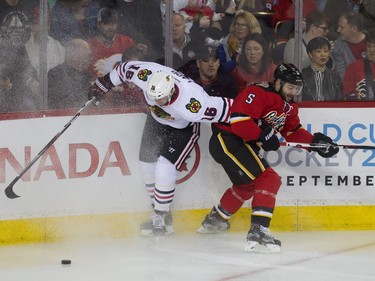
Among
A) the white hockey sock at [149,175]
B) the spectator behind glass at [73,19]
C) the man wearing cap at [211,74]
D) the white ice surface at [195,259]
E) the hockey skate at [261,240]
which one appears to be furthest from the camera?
the man wearing cap at [211,74]

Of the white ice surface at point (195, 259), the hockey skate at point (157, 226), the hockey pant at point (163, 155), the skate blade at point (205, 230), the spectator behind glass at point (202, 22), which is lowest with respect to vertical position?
the white ice surface at point (195, 259)

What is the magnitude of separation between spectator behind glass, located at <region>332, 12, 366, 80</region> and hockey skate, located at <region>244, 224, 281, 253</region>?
1.23 meters

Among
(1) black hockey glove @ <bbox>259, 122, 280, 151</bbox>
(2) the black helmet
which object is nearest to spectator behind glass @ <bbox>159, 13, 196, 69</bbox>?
(2) the black helmet

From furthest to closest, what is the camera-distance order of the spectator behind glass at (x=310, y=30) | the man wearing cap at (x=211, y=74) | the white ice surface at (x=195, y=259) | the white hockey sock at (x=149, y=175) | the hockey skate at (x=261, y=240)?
the spectator behind glass at (x=310, y=30) < the man wearing cap at (x=211, y=74) < the white hockey sock at (x=149, y=175) < the hockey skate at (x=261, y=240) < the white ice surface at (x=195, y=259)

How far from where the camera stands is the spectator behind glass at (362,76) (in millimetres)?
6695

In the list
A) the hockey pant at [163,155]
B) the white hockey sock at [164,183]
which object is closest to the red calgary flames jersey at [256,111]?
the hockey pant at [163,155]

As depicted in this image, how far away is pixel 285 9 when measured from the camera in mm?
6594

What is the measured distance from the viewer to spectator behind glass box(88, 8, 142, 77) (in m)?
6.34

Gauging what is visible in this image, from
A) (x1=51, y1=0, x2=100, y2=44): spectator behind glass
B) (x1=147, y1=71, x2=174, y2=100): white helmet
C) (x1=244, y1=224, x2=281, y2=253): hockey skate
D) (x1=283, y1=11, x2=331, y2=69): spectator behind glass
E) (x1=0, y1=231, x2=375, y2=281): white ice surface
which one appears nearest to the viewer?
(x1=0, y1=231, x2=375, y2=281): white ice surface

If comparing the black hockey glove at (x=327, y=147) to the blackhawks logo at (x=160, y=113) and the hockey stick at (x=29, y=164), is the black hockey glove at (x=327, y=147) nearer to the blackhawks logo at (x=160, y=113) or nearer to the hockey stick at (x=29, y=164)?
the blackhawks logo at (x=160, y=113)

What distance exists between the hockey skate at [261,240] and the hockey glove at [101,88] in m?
1.12

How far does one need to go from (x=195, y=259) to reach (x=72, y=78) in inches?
50.7

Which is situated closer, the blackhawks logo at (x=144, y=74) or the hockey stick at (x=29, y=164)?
the hockey stick at (x=29, y=164)

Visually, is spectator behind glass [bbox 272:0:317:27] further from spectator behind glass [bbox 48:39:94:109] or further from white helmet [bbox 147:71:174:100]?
spectator behind glass [bbox 48:39:94:109]
